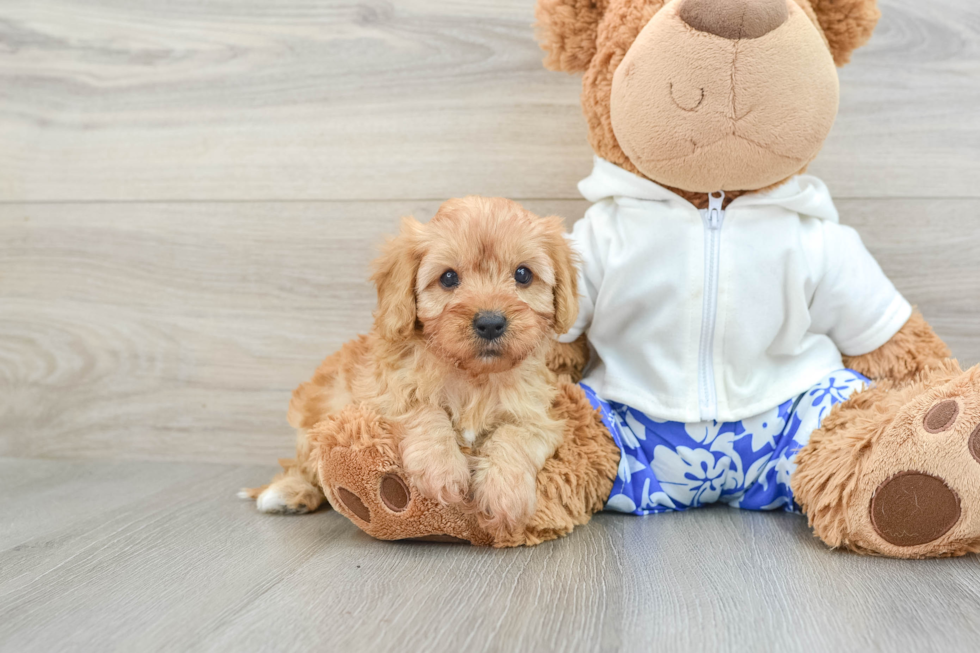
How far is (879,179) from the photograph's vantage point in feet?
4.80

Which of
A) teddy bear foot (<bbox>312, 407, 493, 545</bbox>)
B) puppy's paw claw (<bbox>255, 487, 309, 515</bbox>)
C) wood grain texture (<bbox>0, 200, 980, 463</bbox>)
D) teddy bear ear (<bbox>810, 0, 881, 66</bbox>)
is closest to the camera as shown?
teddy bear foot (<bbox>312, 407, 493, 545</bbox>)

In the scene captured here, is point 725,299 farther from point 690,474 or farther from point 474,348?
point 474,348

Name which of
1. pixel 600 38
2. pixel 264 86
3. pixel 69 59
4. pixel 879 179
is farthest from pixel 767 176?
pixel 69 59

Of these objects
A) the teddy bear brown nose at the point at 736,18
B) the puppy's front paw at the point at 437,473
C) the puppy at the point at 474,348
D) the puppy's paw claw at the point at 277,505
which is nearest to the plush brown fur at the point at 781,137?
the teddy bear brown nose at the point at 736,18

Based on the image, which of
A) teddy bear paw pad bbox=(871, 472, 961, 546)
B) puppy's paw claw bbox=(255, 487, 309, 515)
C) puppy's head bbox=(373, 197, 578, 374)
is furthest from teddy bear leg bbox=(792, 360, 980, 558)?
puppy's paw claw bbox=(255, 487, 309, 515)

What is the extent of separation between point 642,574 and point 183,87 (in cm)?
135

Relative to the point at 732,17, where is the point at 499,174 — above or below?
below

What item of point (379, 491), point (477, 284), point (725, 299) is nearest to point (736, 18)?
point (725, 299)

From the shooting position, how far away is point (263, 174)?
1.61m

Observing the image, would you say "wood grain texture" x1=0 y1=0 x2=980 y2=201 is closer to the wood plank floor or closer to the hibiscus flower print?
the wood plank floor

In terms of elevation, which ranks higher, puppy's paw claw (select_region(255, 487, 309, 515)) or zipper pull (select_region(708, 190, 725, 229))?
zipper pull (select_region(708, 190, 725, 229))

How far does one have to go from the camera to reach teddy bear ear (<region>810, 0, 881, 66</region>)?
1.19 meters

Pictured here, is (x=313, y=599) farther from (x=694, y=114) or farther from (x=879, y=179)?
(x=879, y=179)

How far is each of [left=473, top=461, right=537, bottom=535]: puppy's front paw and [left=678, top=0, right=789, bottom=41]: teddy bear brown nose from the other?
0.67 metres
